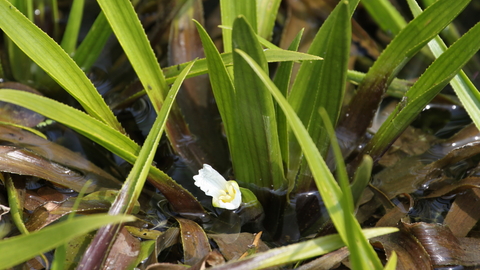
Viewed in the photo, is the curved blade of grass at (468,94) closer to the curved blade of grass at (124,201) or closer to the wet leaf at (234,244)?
the wet leaf at (234,244)

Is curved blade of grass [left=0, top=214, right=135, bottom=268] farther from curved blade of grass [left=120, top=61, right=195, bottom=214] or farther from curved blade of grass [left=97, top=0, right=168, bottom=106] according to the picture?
curved blade of grass [left=97, top=0, right=168, bottom=106]

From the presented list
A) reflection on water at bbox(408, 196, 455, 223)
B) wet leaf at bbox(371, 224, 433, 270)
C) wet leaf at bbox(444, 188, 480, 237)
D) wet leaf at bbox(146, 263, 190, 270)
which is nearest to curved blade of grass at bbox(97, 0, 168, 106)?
wet leaf at bbox(146, 263, 190, 270)

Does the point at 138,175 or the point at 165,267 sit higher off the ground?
the point at 138,175

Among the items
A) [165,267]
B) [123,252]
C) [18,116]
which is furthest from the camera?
[18,116]

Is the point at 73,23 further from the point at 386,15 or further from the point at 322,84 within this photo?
the point at 386,15

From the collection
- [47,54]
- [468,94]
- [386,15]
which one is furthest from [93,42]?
[468,94]

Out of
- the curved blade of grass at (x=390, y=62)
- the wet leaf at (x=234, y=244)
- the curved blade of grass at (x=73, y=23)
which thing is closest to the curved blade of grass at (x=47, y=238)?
the wet leaf at (x=234, y=244)
